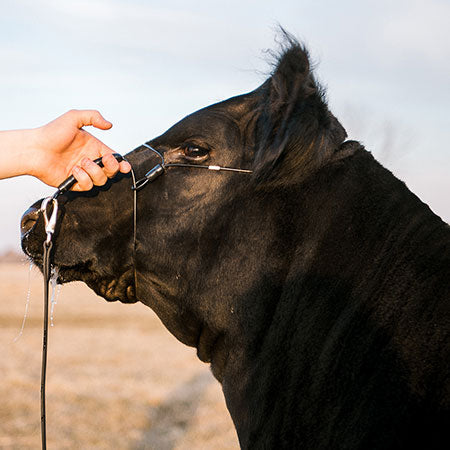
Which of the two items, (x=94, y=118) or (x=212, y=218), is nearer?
(x=212, y=218)

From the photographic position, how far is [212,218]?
3.65 meters

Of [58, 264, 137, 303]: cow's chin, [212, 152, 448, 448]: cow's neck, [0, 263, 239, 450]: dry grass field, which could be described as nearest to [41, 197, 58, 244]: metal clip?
[58, 264, 137, 303]: cow's chin

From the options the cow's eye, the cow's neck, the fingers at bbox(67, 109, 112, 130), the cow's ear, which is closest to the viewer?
the cow's neck

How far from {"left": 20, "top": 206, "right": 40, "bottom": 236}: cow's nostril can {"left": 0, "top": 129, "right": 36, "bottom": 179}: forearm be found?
39cm

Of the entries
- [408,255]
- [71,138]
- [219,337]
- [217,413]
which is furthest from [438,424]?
[217,413]

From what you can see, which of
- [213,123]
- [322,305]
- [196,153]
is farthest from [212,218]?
[322,305]

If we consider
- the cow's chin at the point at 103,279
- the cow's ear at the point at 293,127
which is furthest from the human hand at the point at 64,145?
the cow's ear at the point at 293,127

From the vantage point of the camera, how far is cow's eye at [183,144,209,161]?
3.74 meters

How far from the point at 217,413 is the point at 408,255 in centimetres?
708

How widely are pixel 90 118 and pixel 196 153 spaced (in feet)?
2.28

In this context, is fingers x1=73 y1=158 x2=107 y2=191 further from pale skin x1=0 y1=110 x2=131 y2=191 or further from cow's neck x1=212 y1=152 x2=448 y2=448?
cow's neck x1=212 y1=152 x2=448 y2=448

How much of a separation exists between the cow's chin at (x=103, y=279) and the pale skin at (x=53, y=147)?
59 cm

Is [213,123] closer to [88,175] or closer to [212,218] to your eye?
[212,218]

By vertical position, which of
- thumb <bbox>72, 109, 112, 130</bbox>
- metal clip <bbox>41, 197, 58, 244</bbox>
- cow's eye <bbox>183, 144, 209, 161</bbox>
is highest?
thumb <bbox>72, 109, 112, 130</bbox>
